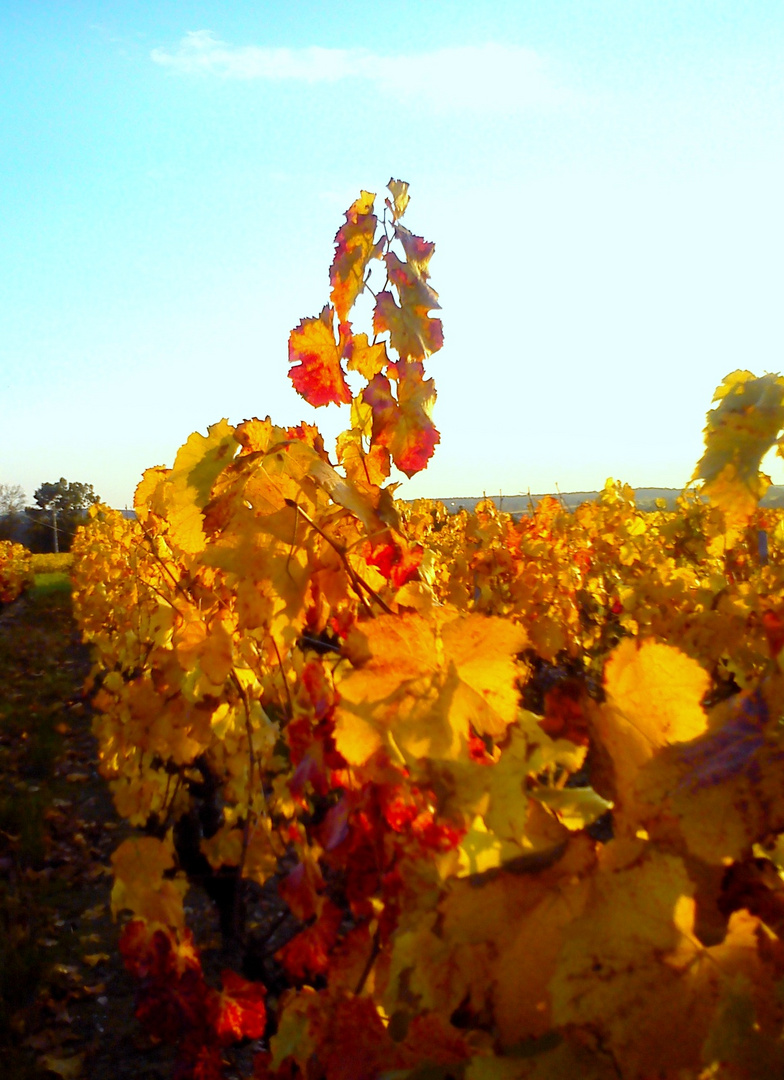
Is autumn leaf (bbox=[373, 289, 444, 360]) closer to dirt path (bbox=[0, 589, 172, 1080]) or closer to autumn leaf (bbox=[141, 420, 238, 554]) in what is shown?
autumn leaf (bbox=[141, 420, 238, 554])

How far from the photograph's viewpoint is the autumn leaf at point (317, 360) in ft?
4.78

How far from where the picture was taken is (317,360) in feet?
4.81

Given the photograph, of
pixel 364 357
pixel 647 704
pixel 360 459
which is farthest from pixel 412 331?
pixel 647 704

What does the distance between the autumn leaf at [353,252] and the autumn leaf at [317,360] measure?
0.05 m

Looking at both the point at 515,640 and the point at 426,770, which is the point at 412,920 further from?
the point at 515,640

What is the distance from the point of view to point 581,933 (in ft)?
2.03

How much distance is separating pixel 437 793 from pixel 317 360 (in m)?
0.88

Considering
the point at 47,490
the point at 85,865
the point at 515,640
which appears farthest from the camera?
the point at 47,490

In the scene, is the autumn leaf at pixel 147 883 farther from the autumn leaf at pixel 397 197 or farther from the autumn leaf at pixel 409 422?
the autumn leaf at pixel 397 197

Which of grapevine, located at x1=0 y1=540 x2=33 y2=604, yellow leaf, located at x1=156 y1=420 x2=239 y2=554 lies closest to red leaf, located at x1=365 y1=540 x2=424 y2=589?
yellow leaf, located at x1=156 y1=420 x2=239 y2=554

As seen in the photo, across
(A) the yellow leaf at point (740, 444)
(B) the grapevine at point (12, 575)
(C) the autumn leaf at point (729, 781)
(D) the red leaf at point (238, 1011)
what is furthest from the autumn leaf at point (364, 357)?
(B) the grapevine at point (12, 575)

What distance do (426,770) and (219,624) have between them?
4.38 ft

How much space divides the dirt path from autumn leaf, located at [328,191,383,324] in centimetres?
264

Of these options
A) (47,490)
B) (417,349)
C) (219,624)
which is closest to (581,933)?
(417,349)
